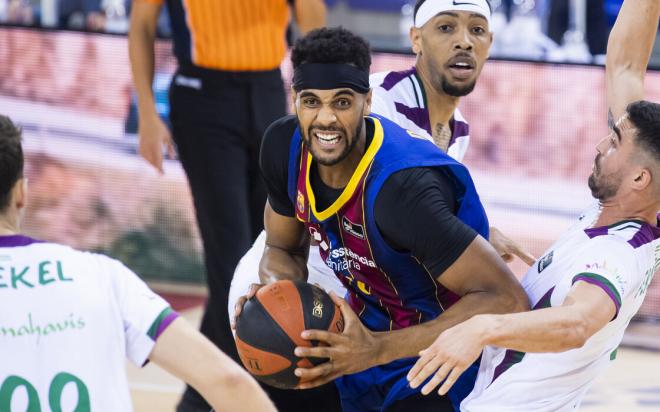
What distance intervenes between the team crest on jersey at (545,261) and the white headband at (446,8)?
1.32m

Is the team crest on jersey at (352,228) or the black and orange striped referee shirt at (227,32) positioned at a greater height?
the black and orange striped referee shirt at (227,32)

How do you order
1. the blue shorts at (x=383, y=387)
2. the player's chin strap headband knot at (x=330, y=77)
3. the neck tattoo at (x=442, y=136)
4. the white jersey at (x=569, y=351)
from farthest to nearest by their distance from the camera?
1. the neck tattoo at (x=442, y=136)
2. the blue shorts at (x=383, y=387)
3. the player's chin strap headband knot at (x=330, y=77)
4. the white jersey at (x=569, y=351)

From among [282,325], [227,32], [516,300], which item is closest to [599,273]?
[516,300]

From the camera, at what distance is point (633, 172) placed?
3.81 metres

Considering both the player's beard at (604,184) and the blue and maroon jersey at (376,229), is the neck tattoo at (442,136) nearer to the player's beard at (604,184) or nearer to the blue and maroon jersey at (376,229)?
the blue and maroon jersey at (376,229)

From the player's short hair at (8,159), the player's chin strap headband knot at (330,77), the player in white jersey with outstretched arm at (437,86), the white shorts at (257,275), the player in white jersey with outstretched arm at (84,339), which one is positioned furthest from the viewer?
the player in white jersey with outstretched arm at (437,86)

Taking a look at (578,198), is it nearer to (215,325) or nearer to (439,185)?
(215,325)

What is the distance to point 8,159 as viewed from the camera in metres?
3.07

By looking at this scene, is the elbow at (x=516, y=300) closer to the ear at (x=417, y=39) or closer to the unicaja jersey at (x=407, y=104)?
the unicaja jersey at (x=407, y=104)

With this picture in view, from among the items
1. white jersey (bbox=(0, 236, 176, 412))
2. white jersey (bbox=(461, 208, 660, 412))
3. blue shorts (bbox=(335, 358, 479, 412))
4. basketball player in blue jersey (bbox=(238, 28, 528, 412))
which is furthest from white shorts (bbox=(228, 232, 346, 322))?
white jersey (bbox=(0, 236, 176, 412))

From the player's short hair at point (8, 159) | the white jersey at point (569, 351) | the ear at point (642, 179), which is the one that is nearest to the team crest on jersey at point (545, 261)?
the white jersey at point (569, 351)

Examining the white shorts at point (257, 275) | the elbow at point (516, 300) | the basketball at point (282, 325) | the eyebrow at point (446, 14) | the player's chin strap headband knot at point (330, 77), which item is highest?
the eyebrow at point (446, 14)

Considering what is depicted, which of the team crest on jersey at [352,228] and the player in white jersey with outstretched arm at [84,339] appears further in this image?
the team crest on jersey at [352,228]

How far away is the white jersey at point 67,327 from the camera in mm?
2873
